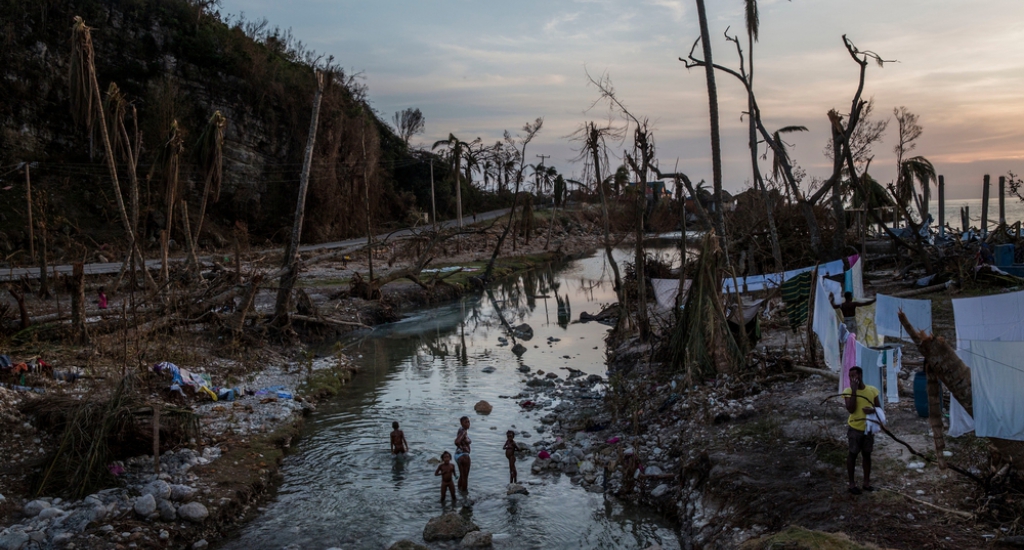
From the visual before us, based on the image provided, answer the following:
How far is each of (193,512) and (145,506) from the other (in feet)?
1.64

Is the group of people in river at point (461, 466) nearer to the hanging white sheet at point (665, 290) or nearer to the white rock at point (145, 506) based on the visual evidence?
the white rock at point (145, 506)

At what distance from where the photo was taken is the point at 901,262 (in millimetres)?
20328

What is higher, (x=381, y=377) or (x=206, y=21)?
(x=206, y=21)

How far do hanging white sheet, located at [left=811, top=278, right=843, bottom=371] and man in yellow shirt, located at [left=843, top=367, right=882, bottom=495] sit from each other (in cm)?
293

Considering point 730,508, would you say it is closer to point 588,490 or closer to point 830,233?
point 588,490

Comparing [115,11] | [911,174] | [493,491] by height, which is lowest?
[493,491]

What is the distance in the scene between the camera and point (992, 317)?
723cm

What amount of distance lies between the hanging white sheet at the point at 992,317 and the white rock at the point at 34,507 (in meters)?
9.75

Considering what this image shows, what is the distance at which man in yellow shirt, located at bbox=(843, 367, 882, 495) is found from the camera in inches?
249

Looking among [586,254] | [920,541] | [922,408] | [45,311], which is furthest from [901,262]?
[586,254]

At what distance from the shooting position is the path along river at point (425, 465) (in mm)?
7883

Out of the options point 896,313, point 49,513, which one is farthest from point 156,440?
point 896,313

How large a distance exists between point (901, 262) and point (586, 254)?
2898 centimetres

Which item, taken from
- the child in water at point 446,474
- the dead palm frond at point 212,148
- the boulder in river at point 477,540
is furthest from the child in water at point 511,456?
the dead palm frond at point 212,148
